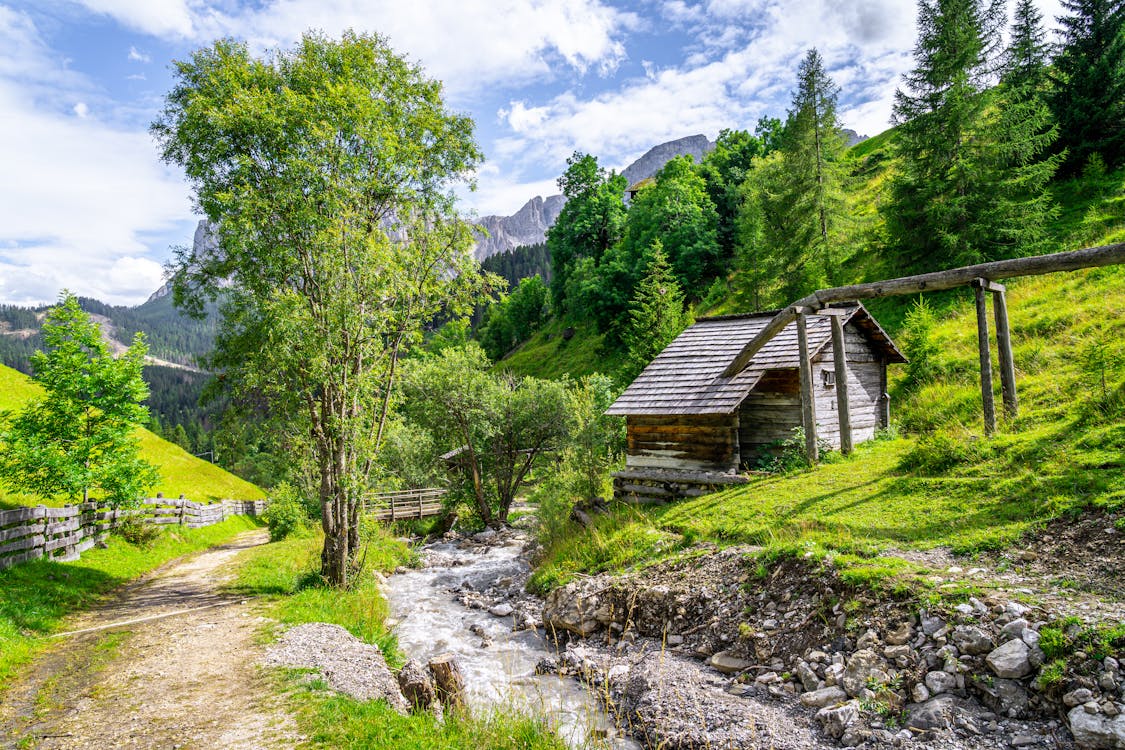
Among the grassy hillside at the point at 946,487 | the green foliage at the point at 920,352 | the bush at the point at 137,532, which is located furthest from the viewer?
the green foliage at the point at 920,352

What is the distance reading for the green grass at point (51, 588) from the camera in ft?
26.9

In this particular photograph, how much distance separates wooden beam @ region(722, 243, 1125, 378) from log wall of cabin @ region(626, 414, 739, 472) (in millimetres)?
1584

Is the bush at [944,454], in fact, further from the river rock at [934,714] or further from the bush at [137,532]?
the bush at [137,532]

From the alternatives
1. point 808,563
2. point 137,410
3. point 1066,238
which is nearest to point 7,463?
point 137,410

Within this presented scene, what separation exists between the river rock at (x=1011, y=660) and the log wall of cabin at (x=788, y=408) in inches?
395

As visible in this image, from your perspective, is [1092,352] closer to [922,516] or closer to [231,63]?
[922,516]

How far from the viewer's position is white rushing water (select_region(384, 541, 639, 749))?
6.91 m

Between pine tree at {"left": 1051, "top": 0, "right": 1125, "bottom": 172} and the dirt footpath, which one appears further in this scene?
pine tree at {"left": 1051, "top": 0, "right": 1125, "bottom": 172}

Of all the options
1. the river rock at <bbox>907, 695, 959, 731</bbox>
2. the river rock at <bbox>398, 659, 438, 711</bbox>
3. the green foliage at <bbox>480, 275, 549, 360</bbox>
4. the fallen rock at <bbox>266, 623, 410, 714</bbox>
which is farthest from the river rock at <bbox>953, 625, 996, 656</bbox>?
the green foliage at <bbox>480, 275, 549, 360</bbox>

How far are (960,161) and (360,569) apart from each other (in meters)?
27.4

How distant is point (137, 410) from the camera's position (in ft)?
52.5

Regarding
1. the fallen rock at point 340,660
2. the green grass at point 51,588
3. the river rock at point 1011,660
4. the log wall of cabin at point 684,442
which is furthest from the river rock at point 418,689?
the log wall of cabin at point 684,442

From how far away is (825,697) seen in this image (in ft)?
20.7

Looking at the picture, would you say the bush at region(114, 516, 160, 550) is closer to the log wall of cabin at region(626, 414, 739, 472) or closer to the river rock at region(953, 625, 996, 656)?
the log wall of cabin at region(626, 414, 739, 472)
